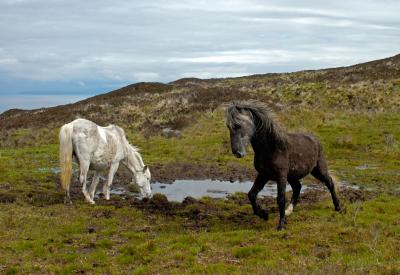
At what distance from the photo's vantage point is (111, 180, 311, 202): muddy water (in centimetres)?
1683

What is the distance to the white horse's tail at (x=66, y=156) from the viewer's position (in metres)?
14.1

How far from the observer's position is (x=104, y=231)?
11.5 metres

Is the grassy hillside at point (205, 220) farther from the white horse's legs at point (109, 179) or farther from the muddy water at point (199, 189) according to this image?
the muddy water at point (199, 189)

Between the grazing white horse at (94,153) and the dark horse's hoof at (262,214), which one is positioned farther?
the grazing white horse at (94,153)

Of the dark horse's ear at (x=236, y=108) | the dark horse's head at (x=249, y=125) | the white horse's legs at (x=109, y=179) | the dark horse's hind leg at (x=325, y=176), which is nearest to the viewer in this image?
the dark horse's head at (x=249, y=125)

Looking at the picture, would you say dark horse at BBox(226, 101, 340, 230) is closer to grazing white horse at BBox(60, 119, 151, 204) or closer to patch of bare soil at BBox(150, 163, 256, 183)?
grazing white horse at BBox(60, 119, 151, 204)

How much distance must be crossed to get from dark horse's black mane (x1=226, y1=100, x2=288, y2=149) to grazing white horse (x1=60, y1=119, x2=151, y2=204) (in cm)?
553

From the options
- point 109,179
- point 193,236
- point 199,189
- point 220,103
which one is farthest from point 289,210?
point 220,103

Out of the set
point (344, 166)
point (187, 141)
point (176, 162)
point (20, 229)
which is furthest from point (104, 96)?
point (20, 229)

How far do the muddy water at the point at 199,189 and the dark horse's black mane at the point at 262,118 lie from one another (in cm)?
543

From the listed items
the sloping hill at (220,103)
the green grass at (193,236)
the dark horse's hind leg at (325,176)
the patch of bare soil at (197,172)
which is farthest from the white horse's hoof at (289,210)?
the sloping hill at (220,103)

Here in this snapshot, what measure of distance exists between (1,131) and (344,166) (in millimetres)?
26380

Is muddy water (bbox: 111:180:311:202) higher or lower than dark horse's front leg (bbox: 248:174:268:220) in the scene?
lower

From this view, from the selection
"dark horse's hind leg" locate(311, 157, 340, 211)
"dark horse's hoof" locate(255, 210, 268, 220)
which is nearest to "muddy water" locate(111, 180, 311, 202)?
"dark horse's hind leg" locate(311, 157, 340, 211)
